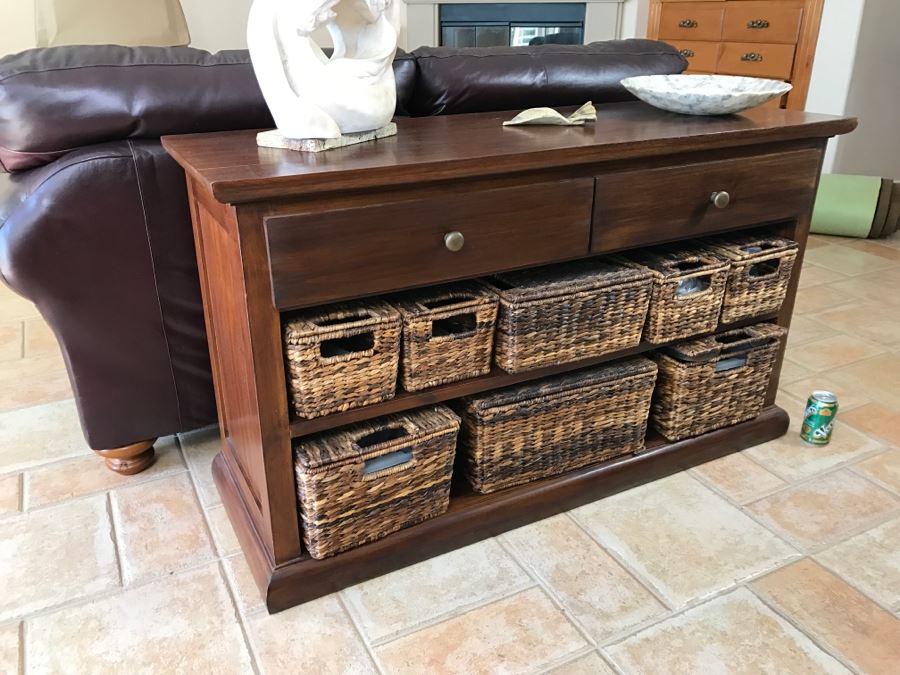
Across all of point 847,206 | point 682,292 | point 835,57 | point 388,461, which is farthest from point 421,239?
point 835,57

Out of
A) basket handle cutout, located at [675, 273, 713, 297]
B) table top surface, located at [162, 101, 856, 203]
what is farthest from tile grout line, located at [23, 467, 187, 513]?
basket handle cutout, located at [675, 273, 713, 297]

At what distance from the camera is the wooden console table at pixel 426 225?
1.13m

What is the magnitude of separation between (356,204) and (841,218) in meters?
3.01

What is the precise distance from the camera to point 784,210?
1657 mm

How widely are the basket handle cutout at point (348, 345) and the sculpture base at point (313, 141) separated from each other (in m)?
0.32

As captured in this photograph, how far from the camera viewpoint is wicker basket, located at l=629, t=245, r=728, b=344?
1.55 metres

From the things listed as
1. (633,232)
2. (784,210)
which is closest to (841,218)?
(784,210)

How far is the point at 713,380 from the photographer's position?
5.60 feet

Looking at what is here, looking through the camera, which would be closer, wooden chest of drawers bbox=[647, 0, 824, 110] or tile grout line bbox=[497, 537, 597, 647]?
tile grout line bbox=[497, 537, 597, 647]

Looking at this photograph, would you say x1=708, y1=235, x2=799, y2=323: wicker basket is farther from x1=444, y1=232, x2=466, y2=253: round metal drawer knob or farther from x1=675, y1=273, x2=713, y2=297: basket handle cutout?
x1=444, y1=232, x2=466, y2=253: round metal drawer knob

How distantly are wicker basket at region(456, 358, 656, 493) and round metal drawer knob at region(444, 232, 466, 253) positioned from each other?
0.34m

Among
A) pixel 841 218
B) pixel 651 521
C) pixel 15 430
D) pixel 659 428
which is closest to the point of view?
pixel 651 521

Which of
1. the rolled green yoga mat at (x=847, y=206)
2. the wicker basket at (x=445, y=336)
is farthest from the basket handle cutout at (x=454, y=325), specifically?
the rolled green yoga mat at (x=847, y=206)

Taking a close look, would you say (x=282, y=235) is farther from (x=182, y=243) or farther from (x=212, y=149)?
(x=182, y=243)
